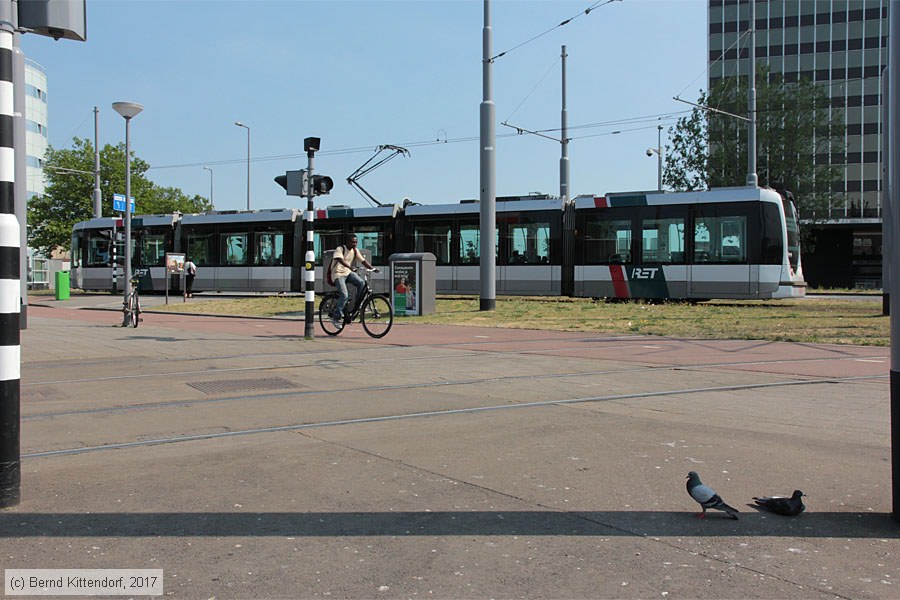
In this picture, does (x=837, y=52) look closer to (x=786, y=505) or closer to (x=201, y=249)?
(x=201, y=249)

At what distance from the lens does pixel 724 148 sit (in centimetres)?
4194

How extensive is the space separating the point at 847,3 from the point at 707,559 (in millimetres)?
85328

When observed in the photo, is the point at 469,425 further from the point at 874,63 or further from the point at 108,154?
the point at 874,63

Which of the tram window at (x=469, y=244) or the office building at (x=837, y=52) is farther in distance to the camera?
the office building at (x=837, y=52)

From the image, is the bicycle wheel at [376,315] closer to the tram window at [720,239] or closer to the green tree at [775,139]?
the tram window at [720,239]

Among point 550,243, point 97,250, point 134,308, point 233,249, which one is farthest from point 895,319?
point 97,250

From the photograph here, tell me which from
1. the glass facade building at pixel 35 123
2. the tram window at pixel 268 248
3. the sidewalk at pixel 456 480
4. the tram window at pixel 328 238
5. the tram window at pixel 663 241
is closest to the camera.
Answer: the sidewalk at pixel 456 480

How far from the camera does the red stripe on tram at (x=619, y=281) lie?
82.1 ft

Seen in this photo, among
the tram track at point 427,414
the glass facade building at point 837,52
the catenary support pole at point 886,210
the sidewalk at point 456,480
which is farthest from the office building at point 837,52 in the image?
the sidewalk at point 456,480

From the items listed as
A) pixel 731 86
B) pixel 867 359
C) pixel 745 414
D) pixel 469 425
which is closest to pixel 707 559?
pixel 469 425

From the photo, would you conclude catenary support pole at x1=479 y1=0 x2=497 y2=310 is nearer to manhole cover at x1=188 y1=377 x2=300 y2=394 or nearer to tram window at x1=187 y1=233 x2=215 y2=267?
manhole cover at x1=188 y1=377 x2=300 y2=394

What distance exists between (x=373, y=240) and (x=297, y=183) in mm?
16122

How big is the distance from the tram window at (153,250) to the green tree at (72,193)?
21.8 m

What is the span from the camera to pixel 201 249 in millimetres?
33156
